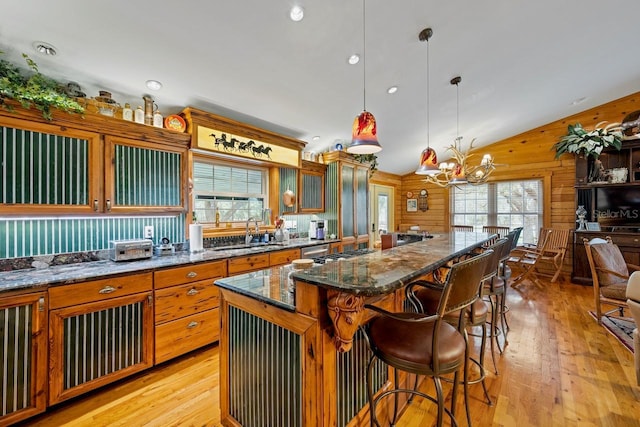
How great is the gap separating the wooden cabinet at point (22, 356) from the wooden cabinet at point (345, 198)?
11.2 feet

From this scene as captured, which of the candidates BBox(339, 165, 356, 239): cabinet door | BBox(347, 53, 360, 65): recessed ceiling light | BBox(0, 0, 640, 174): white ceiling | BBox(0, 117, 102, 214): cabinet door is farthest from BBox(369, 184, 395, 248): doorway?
BBox(0, 117, 102, 214): cabinet door

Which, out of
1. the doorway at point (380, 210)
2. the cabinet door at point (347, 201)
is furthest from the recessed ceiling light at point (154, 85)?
the doorway at point (380, 210)

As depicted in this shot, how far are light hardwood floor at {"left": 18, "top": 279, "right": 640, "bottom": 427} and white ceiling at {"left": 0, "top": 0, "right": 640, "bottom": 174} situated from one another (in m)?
2.52

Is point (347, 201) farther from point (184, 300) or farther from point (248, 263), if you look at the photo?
point (184, 300)

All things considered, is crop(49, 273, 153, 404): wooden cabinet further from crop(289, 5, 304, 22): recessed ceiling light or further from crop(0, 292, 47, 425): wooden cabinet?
crop(289, 5, 304, 22): recessed ceiling light

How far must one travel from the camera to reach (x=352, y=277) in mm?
1201

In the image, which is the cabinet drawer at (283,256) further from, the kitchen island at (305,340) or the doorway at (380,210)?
the doorway at (380,210)

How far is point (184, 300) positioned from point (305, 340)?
1.65m

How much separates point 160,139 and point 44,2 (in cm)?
114

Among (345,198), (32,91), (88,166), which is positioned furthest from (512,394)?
(32,91)

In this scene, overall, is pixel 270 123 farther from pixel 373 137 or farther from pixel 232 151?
pixel 373 137

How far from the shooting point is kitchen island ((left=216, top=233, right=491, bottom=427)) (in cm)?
118

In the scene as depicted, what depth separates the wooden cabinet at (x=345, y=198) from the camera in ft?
14.5

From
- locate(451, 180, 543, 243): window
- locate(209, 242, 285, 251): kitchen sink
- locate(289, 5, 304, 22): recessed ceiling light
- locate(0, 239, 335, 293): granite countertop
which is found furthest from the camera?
locate(451, 180, 543, 243): window
